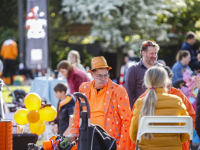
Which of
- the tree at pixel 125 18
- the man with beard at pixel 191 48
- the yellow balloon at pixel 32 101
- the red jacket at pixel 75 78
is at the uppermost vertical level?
the tree at pixel 125 18

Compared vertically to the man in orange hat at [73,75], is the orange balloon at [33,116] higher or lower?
lower

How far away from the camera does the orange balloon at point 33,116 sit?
6719 mm

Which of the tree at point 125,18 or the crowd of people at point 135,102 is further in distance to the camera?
the tree at point 125,18

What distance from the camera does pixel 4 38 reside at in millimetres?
24906

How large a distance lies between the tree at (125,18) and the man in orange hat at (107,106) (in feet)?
53.6

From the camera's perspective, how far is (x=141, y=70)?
601cm

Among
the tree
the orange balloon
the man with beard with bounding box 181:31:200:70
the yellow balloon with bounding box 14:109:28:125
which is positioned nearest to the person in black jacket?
the orange balloon

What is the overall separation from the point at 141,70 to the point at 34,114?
1.93 metres

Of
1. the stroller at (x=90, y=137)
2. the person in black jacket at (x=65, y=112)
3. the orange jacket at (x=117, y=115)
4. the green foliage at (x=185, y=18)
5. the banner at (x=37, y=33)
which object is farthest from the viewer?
the green foliage at (x=185, y=18)

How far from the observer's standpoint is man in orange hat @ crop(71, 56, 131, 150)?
476cm

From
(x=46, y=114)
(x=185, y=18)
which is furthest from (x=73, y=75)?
(x=185, y=18)

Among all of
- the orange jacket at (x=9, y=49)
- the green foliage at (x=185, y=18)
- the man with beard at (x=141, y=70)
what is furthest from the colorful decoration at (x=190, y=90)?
the green foliage at (x=185, y=18)

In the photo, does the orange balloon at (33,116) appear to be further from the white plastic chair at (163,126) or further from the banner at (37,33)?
the banner at (37,33)

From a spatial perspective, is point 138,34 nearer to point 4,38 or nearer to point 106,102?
point 4,38
